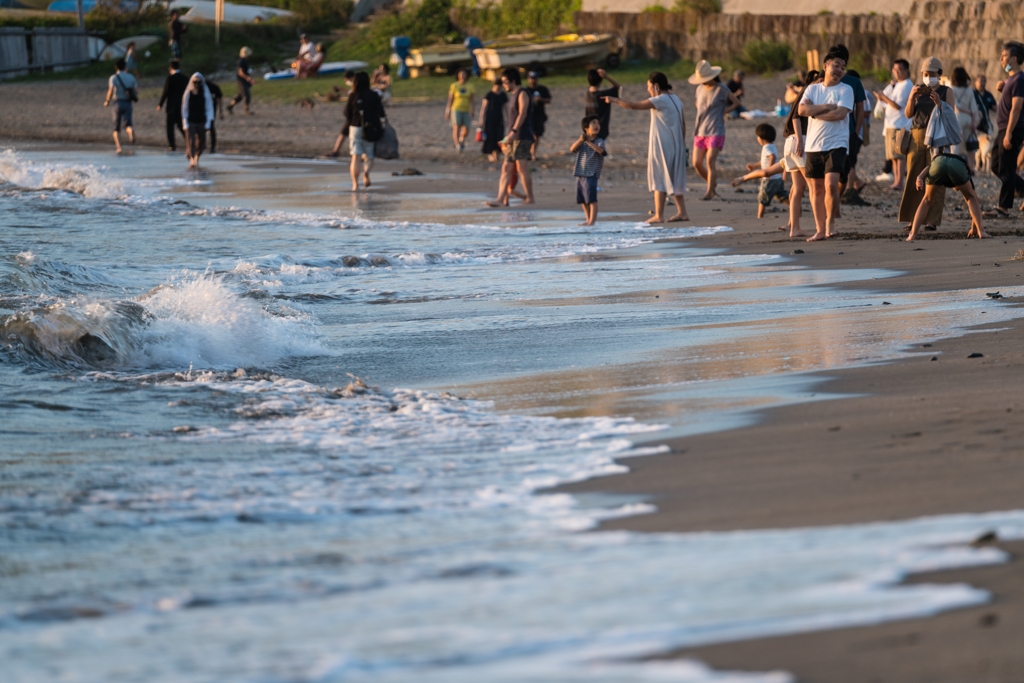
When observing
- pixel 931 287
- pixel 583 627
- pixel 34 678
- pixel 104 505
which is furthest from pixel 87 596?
pixel 931 287

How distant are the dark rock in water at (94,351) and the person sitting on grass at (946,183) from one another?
22.2 feet

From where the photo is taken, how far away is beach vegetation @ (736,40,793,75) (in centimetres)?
3216

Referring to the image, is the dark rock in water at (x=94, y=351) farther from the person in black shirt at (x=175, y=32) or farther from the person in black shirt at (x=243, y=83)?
the person in black shirt at (x=175, y=32)

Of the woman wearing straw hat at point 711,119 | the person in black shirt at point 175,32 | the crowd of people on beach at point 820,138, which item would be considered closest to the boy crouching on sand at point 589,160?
the crowd of people on beach at point 820,138

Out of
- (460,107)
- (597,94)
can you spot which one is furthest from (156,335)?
(460,107)

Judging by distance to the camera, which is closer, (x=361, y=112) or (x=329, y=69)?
(x=361, y=112)

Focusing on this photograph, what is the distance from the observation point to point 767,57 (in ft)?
106

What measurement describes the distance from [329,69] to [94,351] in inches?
1358

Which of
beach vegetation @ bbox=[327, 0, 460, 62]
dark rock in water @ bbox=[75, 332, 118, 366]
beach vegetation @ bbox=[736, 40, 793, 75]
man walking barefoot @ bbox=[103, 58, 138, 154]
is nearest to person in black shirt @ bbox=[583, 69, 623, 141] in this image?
dark rock in water @ bbox=[75, 332, 118, 366]

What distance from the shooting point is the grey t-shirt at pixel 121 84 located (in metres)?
24.9

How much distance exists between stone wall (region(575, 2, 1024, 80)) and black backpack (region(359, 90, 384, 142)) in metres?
13.5

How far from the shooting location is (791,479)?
4082 mm

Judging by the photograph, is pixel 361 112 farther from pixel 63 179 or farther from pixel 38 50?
pixel 38 50

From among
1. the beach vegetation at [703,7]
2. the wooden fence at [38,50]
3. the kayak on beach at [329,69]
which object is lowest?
the kayak on beach at [329,69]
